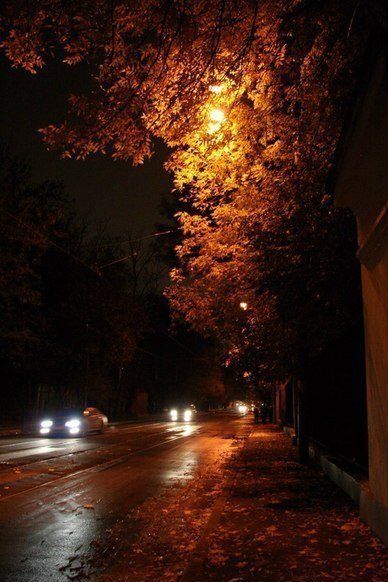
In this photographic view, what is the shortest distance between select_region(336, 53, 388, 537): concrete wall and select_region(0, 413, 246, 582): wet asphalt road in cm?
363

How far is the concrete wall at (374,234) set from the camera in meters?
5.67

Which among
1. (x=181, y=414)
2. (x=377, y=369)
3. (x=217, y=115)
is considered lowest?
(x=181, y=414)

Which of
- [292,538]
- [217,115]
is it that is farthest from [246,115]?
[292,538]

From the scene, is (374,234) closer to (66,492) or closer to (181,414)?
(66,492)

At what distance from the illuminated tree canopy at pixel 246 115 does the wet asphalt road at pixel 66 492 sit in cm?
454

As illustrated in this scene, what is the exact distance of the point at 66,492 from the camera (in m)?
9.71

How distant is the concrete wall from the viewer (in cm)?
567

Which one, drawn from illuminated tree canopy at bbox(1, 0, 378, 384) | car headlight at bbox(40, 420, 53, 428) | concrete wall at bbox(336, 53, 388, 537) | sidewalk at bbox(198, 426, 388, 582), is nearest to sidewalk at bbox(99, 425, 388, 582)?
sidewalk at bbox(198, 426, 388, 582)

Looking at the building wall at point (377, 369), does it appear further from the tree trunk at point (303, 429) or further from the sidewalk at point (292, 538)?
the tree trunk at point (303, 429)

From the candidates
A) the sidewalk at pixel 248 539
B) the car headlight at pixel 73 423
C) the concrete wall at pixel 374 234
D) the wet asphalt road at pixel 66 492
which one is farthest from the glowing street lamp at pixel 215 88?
the car headlight at pixel 73 423

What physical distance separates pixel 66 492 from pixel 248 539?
454 centimetres

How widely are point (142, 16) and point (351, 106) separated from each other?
282cm

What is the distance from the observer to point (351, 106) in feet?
18.7

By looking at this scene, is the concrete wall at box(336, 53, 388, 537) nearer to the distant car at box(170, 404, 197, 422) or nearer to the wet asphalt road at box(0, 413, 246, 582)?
the wet asphalt road at box(0, 413, 246, 582)
